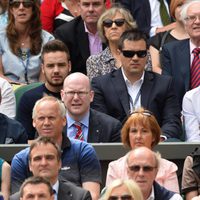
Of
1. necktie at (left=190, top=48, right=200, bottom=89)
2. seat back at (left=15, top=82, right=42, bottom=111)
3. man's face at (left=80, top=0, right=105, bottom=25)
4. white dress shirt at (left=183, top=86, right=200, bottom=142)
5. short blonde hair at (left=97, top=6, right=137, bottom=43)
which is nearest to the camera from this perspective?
white dress shirt at (left=183, top=86, right=200, bottom=142)

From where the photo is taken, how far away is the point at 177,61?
15.5 m

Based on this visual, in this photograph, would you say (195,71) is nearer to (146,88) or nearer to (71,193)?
(146,88)

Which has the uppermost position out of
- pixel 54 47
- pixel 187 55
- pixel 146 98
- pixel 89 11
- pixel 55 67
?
pixel 89 11

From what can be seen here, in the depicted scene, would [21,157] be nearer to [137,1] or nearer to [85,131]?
[85,131]

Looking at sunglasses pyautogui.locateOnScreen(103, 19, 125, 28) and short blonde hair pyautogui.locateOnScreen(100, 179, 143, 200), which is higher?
sunglasses pyautogui.locateOnScreen(103, 19, 125, 28)

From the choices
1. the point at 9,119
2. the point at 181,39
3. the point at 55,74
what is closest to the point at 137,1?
the point at 181,39

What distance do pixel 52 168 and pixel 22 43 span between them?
3.87m

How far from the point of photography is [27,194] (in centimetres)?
1146

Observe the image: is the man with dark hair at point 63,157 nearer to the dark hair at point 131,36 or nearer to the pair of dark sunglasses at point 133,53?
the pair of dark sunglasses at point 133,53

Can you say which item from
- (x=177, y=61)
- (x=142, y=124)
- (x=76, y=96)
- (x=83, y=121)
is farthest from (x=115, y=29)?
(x=142, y=124)

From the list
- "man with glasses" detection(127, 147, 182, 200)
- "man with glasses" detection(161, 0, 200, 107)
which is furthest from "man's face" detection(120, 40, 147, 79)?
"man with glasses" detection(127, 147, 182, 200)

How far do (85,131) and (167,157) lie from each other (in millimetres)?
966

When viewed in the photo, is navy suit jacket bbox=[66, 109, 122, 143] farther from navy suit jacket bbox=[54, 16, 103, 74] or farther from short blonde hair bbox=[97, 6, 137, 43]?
navy suit jacket bbox=[54, 16, 103, 74]

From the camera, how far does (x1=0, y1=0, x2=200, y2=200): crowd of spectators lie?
1226cm
